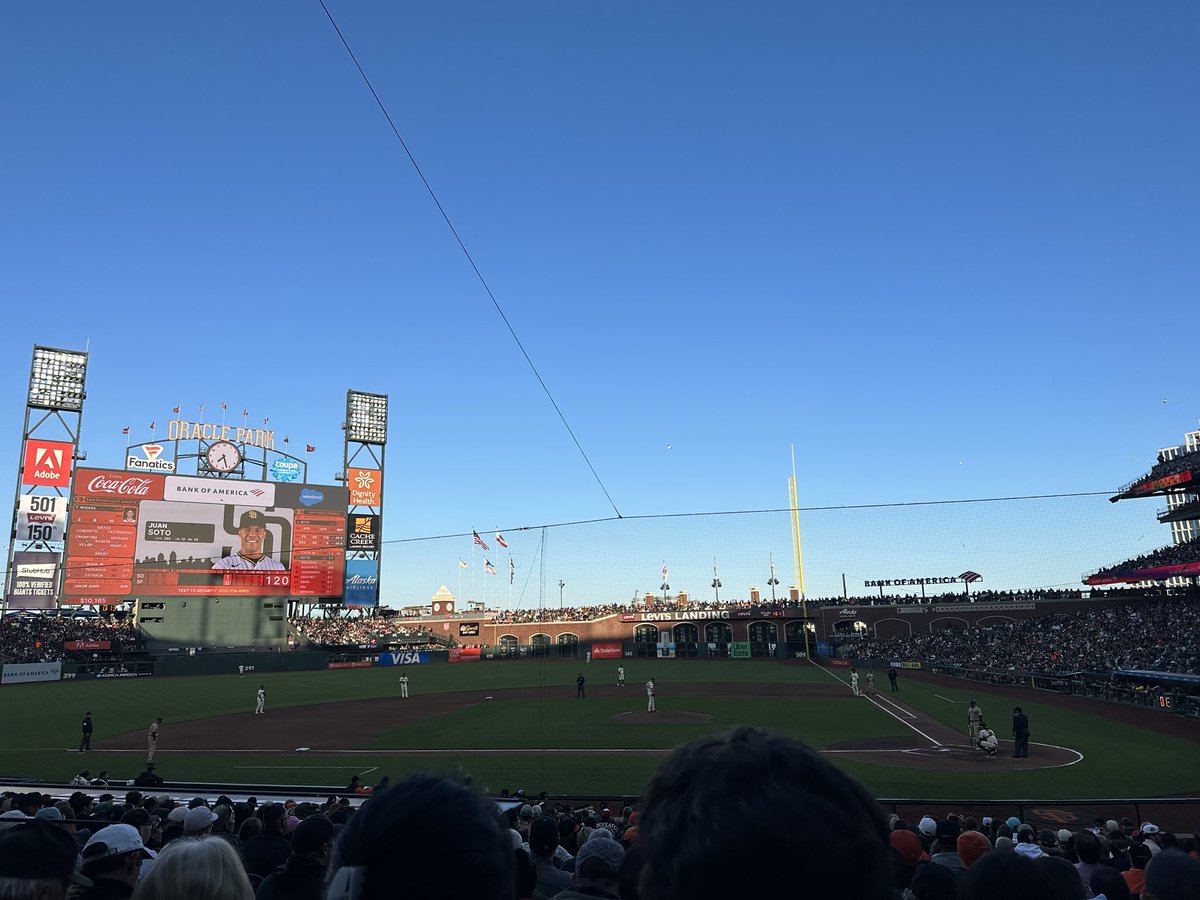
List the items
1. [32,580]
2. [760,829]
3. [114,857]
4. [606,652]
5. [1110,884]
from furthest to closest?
1. [606,652]
2. [32,580]
3. [1110,884]
4. [114,857]
5. [760,829]

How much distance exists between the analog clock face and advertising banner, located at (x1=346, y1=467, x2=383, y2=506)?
10.3 metres

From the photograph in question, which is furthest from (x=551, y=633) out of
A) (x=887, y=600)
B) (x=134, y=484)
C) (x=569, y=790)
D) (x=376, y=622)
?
(x=569, y=790)

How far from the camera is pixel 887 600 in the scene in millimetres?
68438

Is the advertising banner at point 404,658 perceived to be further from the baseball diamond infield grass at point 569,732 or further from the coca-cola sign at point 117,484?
the coca-cola sign at point 117,484

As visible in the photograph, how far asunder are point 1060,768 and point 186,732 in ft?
98.4

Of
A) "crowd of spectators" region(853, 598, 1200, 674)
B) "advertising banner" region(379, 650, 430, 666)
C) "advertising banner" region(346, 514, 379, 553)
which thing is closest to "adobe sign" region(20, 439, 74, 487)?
"advertising banner" region(346, 514, 379, 553)

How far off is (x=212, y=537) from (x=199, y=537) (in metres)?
0.93

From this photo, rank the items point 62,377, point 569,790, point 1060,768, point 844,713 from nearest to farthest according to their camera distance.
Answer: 1. point 569,790
2. point 1060,768
3. point 844,713
4. point 62,377

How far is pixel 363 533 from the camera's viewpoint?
69.4 meters

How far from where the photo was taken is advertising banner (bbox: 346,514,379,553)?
223 feet

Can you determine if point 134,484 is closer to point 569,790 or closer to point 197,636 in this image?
point 197,636

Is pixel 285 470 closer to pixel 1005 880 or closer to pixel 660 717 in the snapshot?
pixel 660 717

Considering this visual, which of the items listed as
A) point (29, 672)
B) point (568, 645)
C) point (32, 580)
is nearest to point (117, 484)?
point (32, 580)

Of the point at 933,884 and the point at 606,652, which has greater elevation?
the point at 933,884
